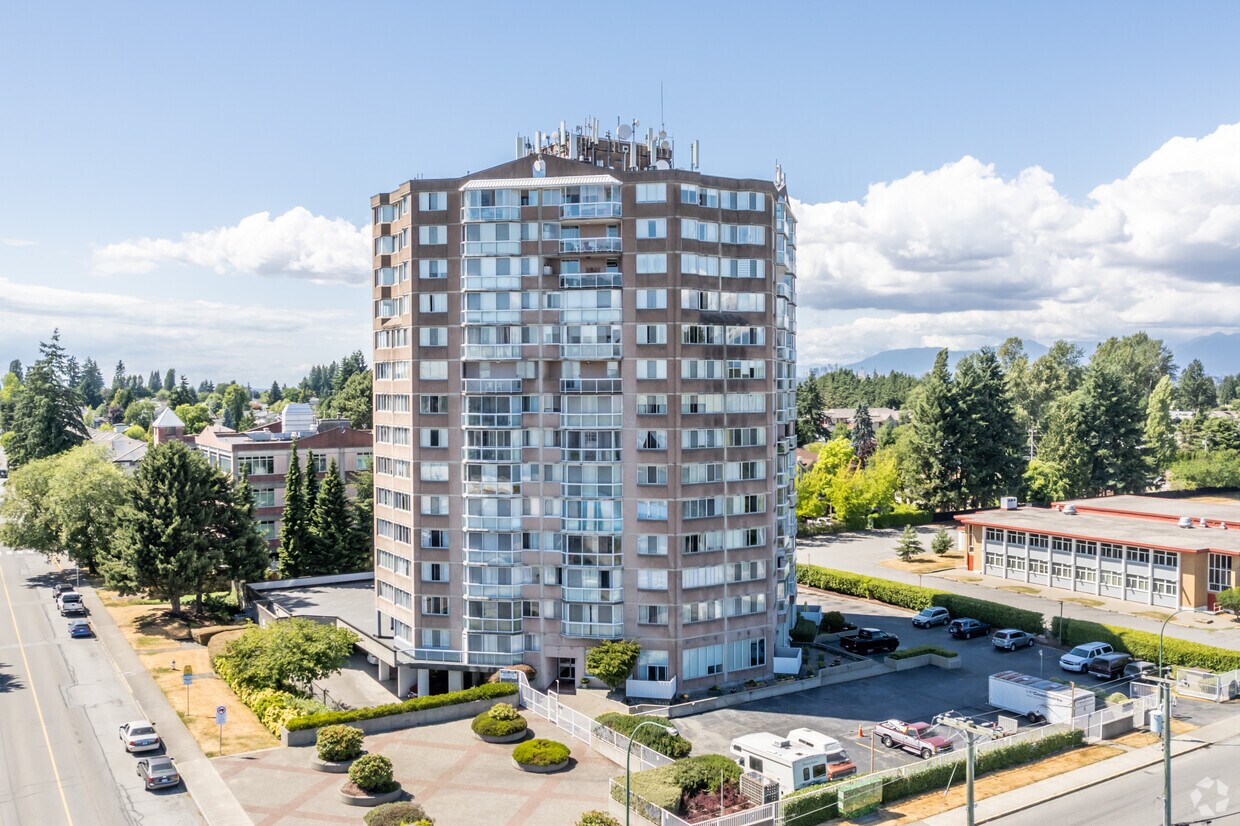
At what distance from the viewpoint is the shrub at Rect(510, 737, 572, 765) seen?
157ft

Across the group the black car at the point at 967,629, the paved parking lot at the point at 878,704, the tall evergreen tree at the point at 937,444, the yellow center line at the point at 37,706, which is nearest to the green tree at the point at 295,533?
the yellow center line at the point at 37,706

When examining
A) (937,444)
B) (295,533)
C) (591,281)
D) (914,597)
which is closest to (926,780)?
(591,281)

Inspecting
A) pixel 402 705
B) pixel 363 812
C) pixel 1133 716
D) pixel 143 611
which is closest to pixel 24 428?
pixel 143 611

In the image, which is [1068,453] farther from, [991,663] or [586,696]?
[586,696]

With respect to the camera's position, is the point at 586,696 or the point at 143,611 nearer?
the point at 586,696

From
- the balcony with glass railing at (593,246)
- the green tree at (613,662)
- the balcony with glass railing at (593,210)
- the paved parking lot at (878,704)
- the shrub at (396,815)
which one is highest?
the balcony with glass railing at (593,210)

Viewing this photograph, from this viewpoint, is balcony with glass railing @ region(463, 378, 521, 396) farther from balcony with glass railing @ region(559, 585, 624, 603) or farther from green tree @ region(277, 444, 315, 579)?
green tree @ region(277, 444, 315, 579)

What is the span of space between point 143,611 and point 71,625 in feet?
23.0

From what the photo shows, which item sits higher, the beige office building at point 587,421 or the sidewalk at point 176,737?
the beige office building at point 587,421

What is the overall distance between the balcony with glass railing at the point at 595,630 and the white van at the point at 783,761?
14.9 meters

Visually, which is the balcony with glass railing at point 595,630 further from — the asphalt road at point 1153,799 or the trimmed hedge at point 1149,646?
the trimmed hedge at point 1149,646

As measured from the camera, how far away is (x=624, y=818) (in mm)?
41938

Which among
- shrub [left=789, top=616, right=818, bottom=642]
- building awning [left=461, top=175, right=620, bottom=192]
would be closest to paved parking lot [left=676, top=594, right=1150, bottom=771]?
shrub [left=789, top=616, right=818, bottom=642]

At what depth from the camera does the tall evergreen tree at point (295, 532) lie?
9212cm
